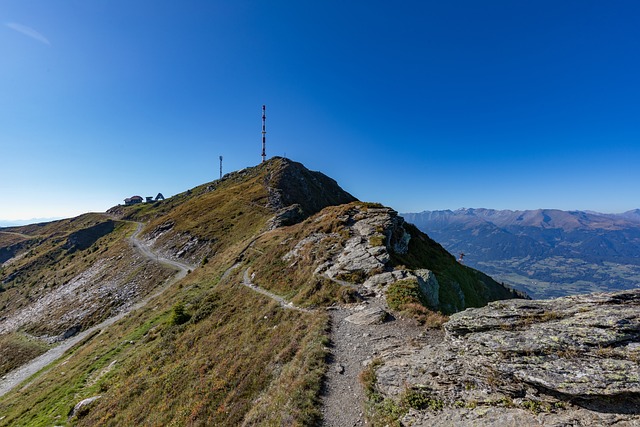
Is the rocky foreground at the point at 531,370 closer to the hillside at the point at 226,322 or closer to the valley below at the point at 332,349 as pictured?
the valley below at the point at 332,349

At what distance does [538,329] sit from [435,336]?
609cm

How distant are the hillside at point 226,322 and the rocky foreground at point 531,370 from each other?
148 inches

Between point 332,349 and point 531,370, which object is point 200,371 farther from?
point 531,370

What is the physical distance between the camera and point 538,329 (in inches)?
495

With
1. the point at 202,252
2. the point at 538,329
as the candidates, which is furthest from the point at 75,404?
the point at 202,252

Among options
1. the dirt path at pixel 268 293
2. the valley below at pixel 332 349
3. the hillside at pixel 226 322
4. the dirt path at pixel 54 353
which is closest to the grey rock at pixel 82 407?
the hillside at pixel 226 322

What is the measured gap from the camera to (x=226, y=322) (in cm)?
2981

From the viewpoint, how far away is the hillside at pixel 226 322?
56.9 feet

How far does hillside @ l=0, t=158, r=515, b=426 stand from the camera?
1733 centimetres

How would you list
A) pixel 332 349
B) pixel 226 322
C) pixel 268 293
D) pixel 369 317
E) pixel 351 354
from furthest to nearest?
pixel 268 293, pixel 226 322, pixel 369 317, pixel 332 349, pixel 351 354

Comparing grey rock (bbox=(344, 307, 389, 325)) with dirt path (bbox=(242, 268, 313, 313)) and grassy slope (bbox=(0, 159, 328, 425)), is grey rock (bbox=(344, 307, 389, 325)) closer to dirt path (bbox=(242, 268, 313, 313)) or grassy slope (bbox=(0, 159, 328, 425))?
grassy slope (bbox=(0, 159, 328, 425))

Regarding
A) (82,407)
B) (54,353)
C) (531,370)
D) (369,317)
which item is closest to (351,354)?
(369,317)

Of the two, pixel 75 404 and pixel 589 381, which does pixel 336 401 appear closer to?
pixel 589 381

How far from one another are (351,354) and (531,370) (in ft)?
30.7
